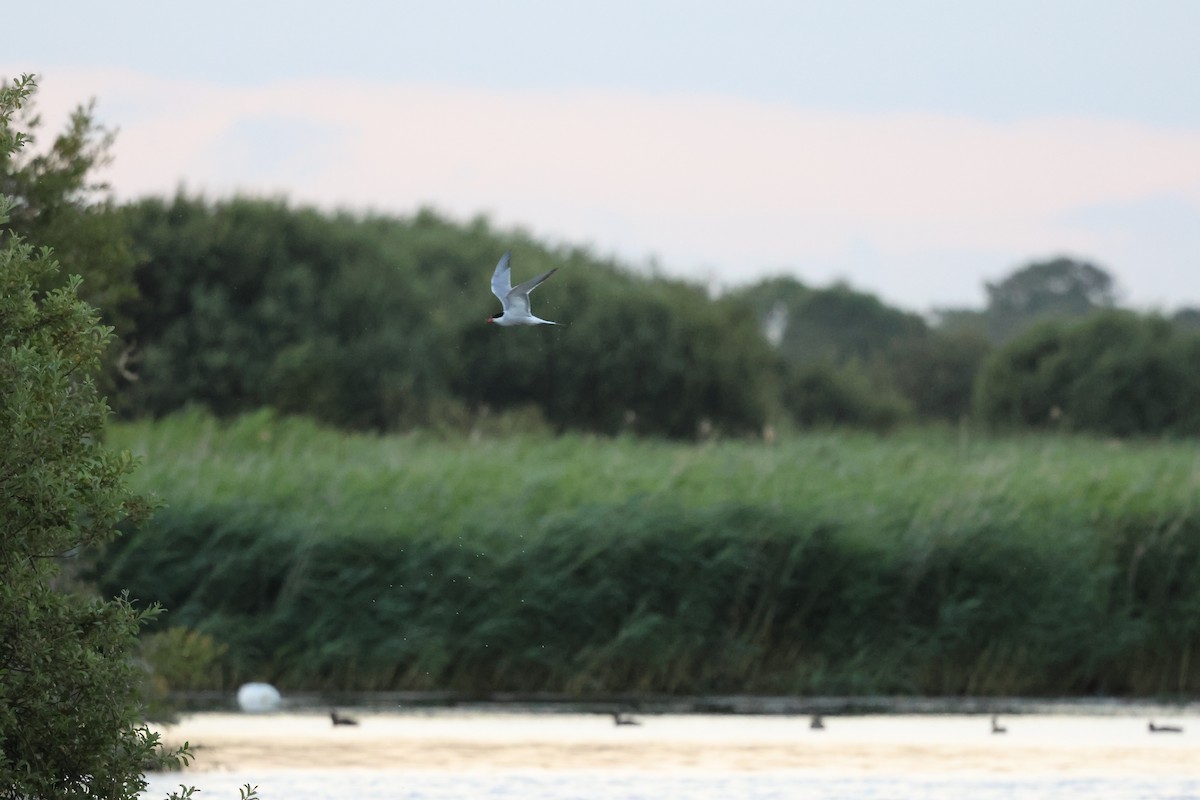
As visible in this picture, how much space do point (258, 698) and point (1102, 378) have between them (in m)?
33.9

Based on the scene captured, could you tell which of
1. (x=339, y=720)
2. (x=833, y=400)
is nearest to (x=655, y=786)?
(x=339, y=720)

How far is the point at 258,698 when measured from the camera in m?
17.4

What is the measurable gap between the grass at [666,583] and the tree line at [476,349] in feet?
43.2

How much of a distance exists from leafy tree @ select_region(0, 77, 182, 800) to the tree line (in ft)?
80.5

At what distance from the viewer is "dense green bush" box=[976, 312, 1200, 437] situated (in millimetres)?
47844

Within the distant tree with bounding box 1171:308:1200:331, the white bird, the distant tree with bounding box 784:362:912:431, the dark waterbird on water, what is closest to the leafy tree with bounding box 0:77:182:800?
the white bird

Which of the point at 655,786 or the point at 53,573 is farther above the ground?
the point at 53,573

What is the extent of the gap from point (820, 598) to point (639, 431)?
28.3 metres

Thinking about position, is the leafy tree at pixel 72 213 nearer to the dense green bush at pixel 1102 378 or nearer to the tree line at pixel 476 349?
the tree line at pixel 476 349

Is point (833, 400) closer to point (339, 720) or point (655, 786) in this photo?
point (339, 720)

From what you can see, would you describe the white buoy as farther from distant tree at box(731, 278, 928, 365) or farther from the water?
distant tree at box(731, 278, 928, 365)

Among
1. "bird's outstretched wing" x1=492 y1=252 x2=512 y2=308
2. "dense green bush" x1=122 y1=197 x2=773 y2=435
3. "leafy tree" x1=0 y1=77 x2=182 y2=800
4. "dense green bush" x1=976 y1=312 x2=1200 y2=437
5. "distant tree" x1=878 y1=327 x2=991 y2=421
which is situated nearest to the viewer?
"leafy tree" x1=0 y1=77 x2=182 y2=800

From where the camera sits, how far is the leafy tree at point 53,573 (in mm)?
8234

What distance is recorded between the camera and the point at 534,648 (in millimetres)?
18516
